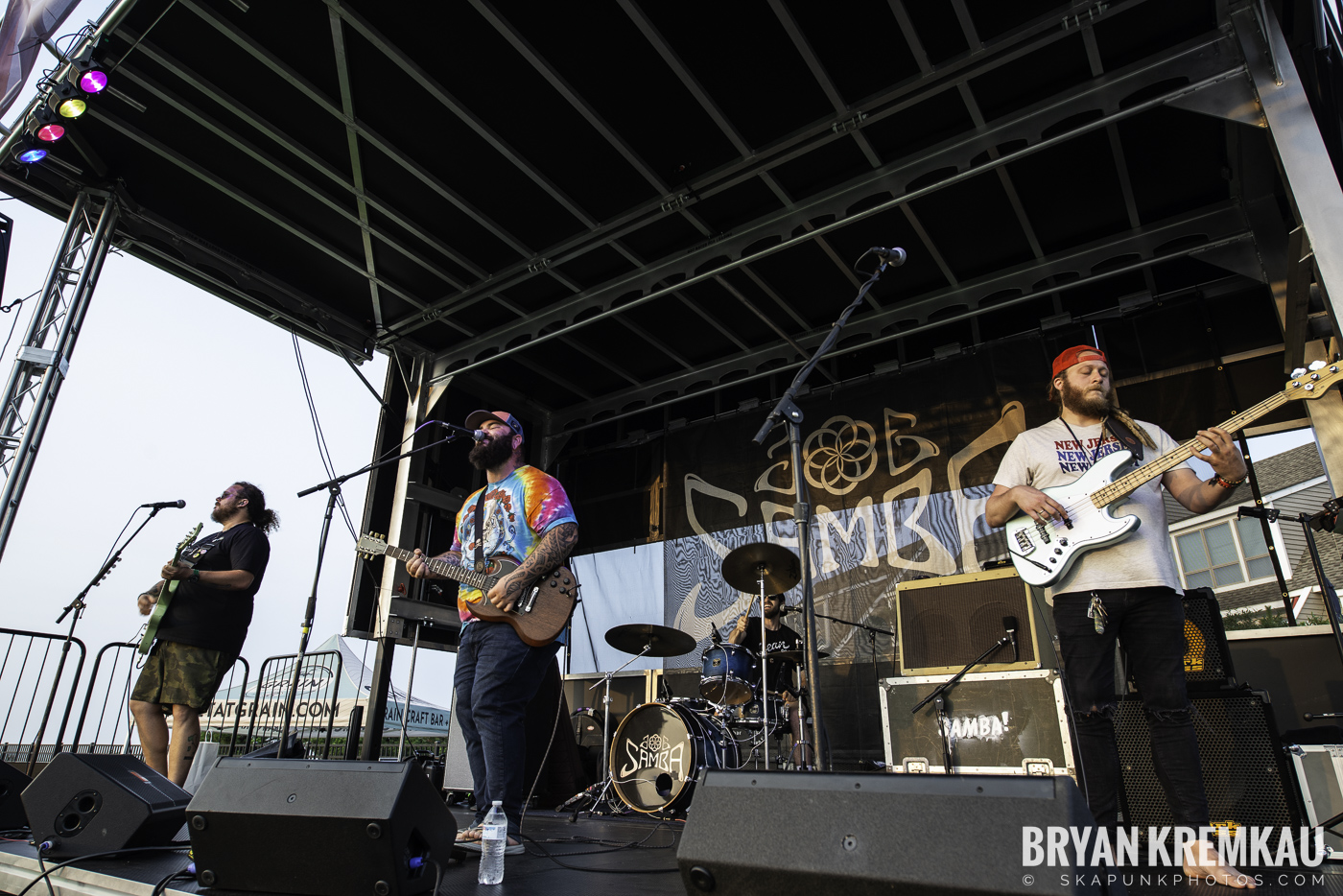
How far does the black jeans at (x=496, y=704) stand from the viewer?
2.68 meters

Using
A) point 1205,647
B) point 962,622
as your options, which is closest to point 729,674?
point 962,622

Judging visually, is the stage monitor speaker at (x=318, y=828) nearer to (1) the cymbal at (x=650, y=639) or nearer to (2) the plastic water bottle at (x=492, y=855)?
(2) the plastic water bottle at (x=492, y=855)

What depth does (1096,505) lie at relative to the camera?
2578 millimetres

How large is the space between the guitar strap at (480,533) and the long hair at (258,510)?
72.8 inches

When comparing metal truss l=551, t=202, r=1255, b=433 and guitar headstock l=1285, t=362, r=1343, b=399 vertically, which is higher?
metal truss l=551, t=202, r=1255, b=433

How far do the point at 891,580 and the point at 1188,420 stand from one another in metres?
2.62

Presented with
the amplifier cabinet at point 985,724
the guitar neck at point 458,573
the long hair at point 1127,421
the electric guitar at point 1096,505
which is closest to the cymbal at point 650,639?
the amplifier cabinet at point 985,724

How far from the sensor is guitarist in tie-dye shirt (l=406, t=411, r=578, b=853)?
8.93 feet

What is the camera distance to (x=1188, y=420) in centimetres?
583

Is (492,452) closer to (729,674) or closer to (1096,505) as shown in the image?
(1096,505)

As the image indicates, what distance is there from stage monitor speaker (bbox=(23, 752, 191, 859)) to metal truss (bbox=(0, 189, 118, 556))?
8.96 ft

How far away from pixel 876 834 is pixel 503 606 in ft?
5.95

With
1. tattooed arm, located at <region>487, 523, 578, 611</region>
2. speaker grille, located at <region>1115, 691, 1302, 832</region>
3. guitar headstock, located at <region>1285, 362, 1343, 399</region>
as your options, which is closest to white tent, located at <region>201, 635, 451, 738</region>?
tattooed arm, located at <region>487, 523, 578, 611</region>

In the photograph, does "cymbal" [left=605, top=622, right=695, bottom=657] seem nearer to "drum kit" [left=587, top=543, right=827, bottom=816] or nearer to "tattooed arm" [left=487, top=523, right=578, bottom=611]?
"drum kit" [left=587, top=543, right=827, bottom=816]
